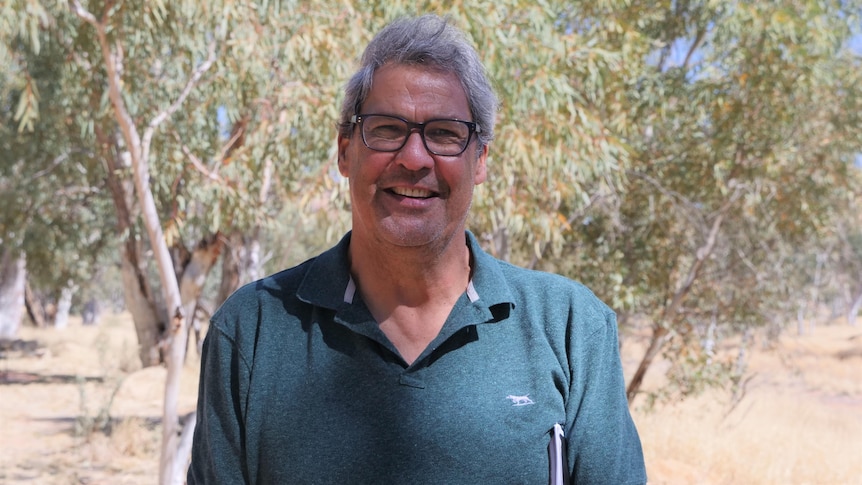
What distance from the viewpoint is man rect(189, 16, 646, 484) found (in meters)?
1.50

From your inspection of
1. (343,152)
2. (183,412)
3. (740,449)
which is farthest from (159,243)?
(183,412)

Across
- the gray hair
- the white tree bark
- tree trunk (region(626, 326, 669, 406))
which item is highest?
the gray hair

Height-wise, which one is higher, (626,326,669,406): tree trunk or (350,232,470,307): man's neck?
(350,232,470,307): man's neck

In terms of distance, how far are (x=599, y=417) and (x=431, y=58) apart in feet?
2.30

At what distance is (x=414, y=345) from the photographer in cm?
160

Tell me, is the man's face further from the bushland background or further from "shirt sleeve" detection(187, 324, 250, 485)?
the bushland background

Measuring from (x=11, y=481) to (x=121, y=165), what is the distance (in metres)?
3.09

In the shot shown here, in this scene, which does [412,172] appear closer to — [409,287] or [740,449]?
[409,287]

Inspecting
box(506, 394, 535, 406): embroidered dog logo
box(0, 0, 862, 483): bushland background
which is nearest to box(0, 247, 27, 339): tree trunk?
box(0, 0, 862, 483): bushland background

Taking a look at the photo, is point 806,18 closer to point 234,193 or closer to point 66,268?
point 234,193

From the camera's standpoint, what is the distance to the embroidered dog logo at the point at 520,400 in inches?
60.3

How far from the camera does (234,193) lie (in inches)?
230

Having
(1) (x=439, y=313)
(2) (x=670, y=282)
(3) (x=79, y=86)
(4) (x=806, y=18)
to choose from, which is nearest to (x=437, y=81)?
(1) (x=439, y=313)

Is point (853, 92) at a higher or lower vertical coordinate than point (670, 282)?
higher
